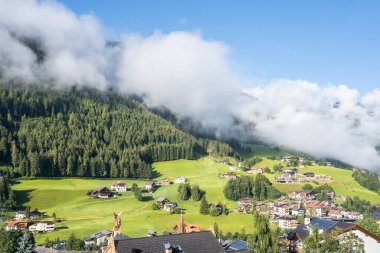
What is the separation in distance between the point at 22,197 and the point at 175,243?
139363 millimetres

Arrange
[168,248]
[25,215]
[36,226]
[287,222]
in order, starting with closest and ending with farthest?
[168,248]
[36,226]
[25,215]
[287,222]

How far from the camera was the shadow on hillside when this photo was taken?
18560cm

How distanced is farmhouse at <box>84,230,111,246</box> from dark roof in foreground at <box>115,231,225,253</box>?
6760 centimetres

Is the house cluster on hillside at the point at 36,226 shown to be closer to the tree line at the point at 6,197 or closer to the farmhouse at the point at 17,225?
the farmhouse at the point at 17,225

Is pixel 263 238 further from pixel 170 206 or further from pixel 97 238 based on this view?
pixel 170 206

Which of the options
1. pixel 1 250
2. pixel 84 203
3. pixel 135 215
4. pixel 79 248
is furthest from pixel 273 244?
pixel 84 203

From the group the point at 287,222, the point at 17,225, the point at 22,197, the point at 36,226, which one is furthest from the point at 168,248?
the point at 22,197

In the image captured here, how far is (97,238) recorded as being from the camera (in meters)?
139

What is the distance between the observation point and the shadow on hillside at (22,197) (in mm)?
185600

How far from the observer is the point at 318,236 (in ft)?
202

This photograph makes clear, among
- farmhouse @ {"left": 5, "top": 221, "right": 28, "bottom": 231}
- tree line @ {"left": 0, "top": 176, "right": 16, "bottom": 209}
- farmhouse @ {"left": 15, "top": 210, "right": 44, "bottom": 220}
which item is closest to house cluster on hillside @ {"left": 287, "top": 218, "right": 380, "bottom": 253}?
farmhouse @ {"left": 5, "top": 221, "right": 28, "bottom": 231}

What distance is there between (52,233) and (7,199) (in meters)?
42.1

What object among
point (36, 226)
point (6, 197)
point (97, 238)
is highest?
point (6, 197)

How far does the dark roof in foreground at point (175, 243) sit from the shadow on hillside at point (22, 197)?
128528 millimetres
